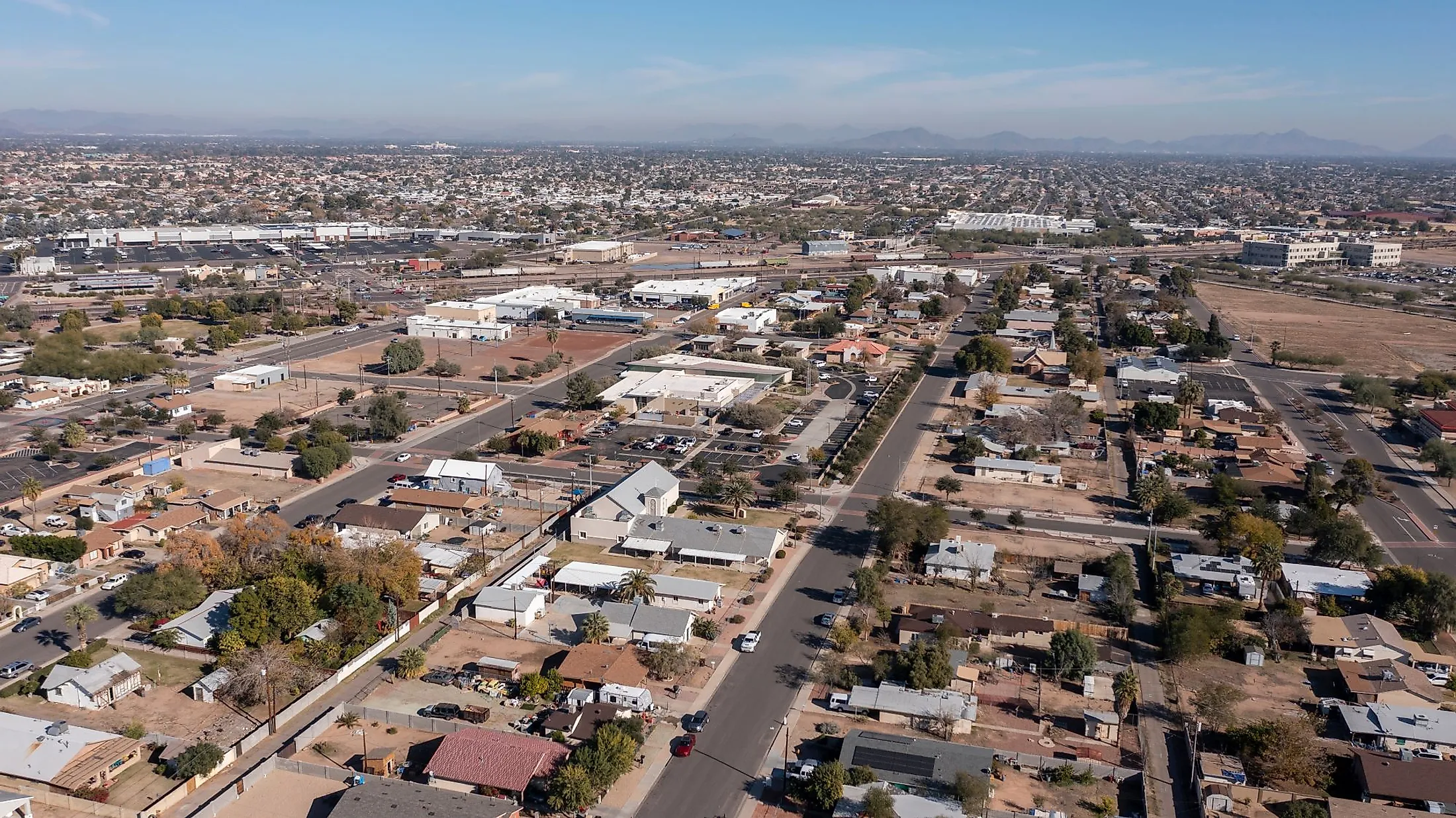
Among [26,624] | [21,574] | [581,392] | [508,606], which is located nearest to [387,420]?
[581,392]

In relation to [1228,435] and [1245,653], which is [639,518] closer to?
[1245,653]

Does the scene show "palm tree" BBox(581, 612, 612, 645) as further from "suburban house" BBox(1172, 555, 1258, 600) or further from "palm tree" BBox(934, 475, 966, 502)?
"suburban house" BBox(1172, 555, 1258, 600)

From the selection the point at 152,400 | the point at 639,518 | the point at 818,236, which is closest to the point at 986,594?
the point at 639,518

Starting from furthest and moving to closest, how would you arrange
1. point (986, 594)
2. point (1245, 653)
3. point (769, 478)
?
point (769, 478) < point (986, 594) < point (1245, 653)

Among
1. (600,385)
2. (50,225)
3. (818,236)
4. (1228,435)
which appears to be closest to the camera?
(1228,435)

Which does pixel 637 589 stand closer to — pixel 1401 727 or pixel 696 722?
pixel 696 722

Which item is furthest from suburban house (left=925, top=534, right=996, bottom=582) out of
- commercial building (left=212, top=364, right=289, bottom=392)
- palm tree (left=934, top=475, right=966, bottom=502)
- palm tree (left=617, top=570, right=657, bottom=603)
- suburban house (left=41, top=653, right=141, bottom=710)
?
commercial building (left=212, top=364, right=289, bottom=392)
